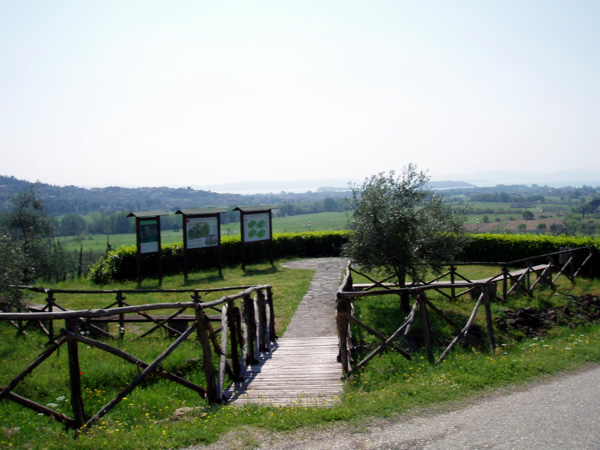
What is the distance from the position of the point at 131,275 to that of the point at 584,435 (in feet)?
57.7

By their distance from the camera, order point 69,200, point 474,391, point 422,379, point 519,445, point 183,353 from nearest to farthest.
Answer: point 519,445
point 474,391
point 422,379
point 183,353
point 69,200

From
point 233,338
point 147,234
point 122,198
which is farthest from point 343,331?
point 122,198

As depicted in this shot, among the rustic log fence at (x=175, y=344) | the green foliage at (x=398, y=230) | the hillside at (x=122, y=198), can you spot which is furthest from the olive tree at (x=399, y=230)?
the hillside at (x=122, y=198)

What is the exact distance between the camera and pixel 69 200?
7844 cm

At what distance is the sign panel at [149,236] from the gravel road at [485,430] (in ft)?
48.8

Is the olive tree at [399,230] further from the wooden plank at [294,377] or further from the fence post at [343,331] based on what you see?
the fence post at [343,331]

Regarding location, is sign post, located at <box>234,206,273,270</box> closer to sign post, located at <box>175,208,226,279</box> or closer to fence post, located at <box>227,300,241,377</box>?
sign post, located at <box>175,208,226,279</box>

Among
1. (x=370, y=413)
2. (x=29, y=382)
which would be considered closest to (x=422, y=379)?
(x=370, y=413)

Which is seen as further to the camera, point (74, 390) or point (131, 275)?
point (131, 275)

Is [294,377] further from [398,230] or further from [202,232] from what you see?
[202,232]

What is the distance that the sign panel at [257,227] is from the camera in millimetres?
21188

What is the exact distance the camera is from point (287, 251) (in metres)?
25.0

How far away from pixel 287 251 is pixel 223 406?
19119 millimetres

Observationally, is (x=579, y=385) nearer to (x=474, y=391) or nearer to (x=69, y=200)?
(x=474, y=391)
